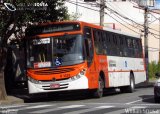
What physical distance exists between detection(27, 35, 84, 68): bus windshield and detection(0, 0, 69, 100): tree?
4.60ft

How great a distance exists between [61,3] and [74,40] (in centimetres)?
444

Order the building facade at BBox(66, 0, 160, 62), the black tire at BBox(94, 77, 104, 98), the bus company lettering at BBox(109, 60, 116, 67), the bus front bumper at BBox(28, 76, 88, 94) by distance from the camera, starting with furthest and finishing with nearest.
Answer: the building facade at BBox(66, 0, 160, 62) < the bus company lettering at BBox(109, 60, 116, 67) < the black tire at BBox(94, 77, 104, 98) < the bus front bumper at BBox(28, 76, 88, 94)

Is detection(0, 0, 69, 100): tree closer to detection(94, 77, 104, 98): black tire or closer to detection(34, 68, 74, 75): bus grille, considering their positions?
detection(34, 68, 74, 75): bus grille

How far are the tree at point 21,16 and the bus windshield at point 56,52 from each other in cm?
140

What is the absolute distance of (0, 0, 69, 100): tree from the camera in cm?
2234

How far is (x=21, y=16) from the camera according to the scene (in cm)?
2336

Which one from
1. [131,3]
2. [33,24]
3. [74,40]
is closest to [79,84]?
[74,40]

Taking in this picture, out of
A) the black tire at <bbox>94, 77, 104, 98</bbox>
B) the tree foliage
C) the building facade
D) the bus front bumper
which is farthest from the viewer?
the building facade

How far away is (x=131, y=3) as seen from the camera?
6644cm

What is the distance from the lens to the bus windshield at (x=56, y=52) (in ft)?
72.5

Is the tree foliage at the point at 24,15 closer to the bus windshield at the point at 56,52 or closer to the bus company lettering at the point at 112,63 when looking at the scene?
the bus windshield at the point at 56,52

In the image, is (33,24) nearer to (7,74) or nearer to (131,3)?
(7,74)

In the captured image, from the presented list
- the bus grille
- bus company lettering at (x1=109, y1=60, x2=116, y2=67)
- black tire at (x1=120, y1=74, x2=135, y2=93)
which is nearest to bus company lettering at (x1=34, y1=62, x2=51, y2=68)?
the bus grille

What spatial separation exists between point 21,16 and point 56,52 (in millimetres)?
2680
